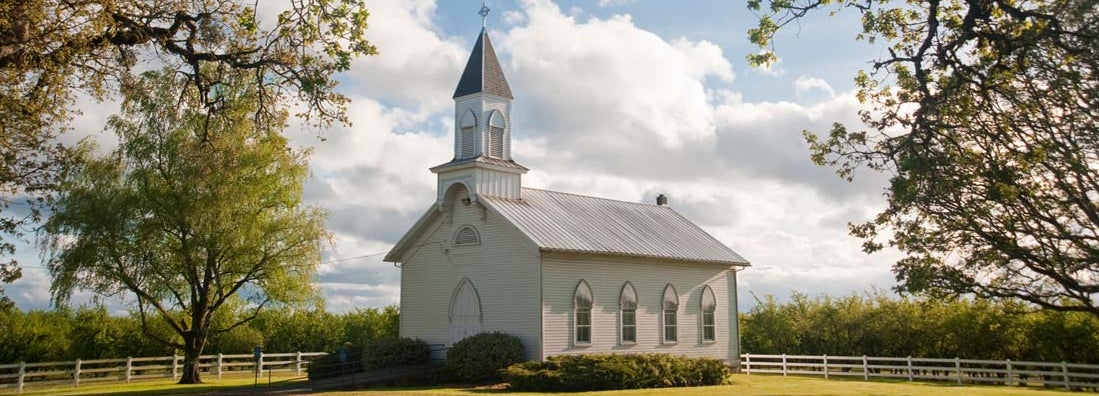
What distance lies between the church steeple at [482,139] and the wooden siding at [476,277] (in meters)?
0.96

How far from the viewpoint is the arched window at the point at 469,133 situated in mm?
31797

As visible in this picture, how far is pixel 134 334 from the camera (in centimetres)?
3716

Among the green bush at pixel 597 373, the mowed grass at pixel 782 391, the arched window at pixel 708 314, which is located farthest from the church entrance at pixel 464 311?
the arched window at pixel 708 314

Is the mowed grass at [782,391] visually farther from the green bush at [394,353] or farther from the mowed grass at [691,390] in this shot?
the green bush at [394,353]

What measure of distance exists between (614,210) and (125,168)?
18.3 metres

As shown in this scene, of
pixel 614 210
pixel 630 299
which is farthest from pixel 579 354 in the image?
pixel 614 210

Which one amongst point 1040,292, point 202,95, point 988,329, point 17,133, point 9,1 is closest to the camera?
point 9,1

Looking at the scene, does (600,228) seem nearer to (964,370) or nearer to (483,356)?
(483,356)

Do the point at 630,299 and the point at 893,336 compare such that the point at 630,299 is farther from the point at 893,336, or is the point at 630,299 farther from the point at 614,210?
the point at 893,336

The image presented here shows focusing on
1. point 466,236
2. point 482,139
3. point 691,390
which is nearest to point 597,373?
point 691,390

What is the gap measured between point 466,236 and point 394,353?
4.63m

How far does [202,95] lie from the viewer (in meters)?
17.0

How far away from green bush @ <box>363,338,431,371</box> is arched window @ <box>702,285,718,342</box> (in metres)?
11.0

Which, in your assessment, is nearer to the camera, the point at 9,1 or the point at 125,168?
the point at 9,1
